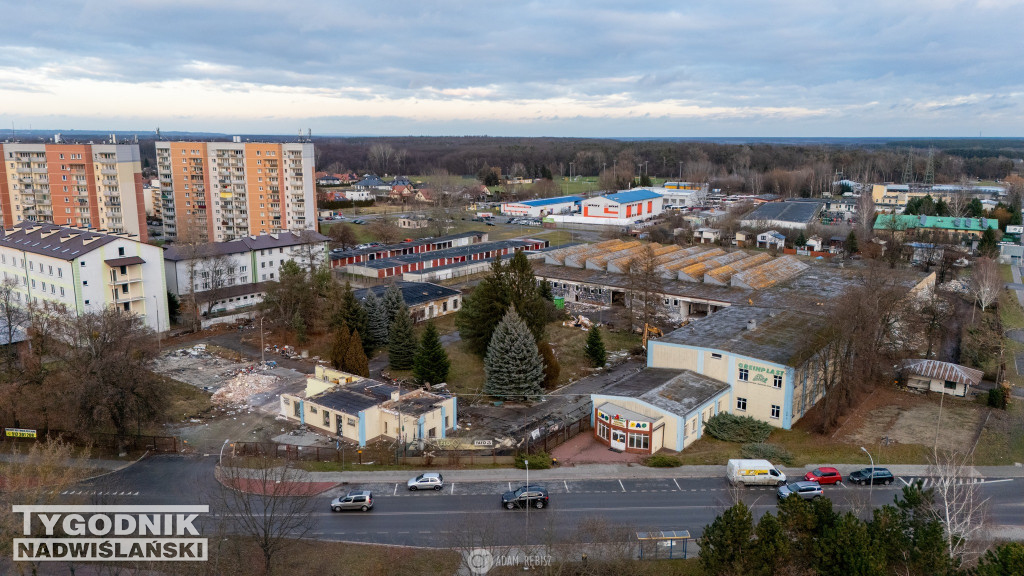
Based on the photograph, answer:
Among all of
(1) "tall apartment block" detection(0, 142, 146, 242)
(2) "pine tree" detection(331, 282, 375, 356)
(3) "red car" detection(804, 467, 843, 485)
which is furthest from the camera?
(1) "tall apartment block" detection(0, 142, 146, 242)

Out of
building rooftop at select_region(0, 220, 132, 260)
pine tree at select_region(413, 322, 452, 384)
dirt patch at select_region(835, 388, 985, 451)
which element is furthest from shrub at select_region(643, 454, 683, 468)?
building rooftop at select_region(0, 220, 132, 260)

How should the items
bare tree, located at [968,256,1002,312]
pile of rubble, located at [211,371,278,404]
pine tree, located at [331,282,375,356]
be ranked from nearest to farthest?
1. pile of rubble, located at [211,371,278,404]
2. pine tree, located at [331,282,375,356]
3. bare tree, located at [968,256,1002,312]

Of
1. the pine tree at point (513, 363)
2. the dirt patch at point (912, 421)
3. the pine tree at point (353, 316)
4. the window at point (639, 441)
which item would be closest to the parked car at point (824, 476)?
the dirt patch at point (912, 421)

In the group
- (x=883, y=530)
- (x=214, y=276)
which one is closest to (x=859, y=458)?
(x=883, y=530)

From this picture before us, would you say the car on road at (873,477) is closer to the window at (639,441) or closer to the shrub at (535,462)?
the window at (639,441)

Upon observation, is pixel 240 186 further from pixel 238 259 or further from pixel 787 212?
pixel 787 212

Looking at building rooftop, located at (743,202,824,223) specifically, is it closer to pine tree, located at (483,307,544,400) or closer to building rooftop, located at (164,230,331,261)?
building rooftop, located at (164,230,331,261)
